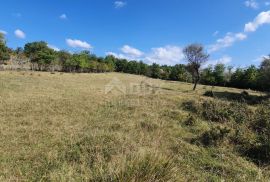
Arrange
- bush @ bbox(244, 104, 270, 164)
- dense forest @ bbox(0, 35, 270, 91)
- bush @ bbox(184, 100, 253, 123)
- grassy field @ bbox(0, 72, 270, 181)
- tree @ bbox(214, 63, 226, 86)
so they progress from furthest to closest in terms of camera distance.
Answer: tree @ bbox(214, 63, 226, 86) < dense forest @ bbox(0, 35, 270, 91) < bush @ bbox(184, 100, 253, 123) < bush @ bbox(244, 104, 270, 164) < grassy field @ bbox(0, 72, 270, 181)

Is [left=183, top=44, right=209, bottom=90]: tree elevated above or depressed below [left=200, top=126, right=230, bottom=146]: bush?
above

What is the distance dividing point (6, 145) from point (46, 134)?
1.33 metres

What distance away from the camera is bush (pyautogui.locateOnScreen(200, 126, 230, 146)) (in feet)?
24.0

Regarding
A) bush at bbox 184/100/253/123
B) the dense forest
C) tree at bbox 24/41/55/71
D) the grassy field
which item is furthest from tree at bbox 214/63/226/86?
the grassy field

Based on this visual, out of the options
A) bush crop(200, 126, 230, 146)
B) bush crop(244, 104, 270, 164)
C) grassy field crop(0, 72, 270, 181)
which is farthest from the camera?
bush crop(200, 126, 230, 146)

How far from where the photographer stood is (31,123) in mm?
8508

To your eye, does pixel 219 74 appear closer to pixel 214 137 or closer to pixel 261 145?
pixel 214 137

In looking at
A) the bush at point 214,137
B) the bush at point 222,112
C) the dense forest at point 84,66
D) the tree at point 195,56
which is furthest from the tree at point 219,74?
the bush at point 214,137

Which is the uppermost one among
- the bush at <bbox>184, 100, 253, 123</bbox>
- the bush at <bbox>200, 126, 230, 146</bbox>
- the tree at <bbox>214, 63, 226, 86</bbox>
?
the tree at <bbox>214, 63, 226, 86</bbox>

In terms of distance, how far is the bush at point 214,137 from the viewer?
7319 millimetres

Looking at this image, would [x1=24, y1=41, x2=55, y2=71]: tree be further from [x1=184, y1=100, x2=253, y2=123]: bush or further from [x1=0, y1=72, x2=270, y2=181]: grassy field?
[x1=184, y1=100, x2=253, y2=123]: bush

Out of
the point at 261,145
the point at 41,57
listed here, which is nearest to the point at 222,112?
the point at 261,145

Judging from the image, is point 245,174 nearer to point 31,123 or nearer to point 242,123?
point 242,123

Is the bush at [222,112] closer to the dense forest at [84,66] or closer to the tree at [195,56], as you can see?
the tree at [195,56]
